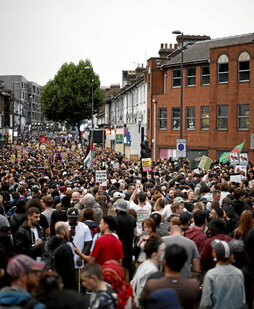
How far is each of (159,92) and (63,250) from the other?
40.4 meters

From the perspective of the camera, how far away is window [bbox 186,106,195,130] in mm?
44094

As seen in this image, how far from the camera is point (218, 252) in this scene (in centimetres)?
730

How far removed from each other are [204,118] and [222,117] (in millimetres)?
2402

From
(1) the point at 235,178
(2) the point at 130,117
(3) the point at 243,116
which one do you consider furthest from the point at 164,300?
→ (2) the point at 130,117

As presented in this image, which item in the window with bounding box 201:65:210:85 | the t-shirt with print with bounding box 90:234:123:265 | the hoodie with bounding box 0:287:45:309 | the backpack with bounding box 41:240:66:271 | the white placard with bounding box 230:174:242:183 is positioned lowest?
the backpack with bounding box 41:240:66:271

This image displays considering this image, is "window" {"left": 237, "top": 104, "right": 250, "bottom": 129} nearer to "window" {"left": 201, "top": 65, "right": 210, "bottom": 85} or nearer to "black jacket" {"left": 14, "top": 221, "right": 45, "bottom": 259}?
"window" {"left": 201, "top": 65, "right": 210, "bottom": 85}

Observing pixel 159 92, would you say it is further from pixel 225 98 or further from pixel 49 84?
pixel 49 84

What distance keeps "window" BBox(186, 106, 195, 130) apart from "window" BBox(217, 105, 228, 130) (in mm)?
3132

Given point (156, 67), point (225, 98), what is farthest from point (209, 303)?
point (156, 67)

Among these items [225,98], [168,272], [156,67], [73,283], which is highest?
[156,67]

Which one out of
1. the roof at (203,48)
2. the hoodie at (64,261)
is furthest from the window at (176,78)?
the hoodie at (64,261)

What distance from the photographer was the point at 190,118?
44375mm

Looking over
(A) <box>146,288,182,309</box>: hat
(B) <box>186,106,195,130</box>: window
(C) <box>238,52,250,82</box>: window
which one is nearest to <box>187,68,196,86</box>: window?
(B) <box>186,106,195,130</box>: window

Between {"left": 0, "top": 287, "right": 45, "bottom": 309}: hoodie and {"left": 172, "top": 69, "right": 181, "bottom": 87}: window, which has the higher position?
{"left": 172, "top": 69, "right": 181, "bottom": 87}: window
